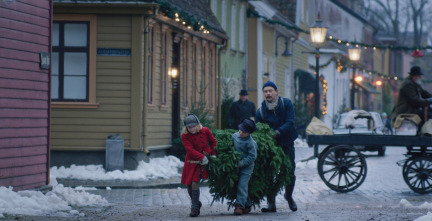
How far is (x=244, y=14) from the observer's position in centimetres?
3416

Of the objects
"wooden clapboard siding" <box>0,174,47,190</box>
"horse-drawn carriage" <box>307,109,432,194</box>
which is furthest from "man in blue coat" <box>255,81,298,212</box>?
"horse-drawn carriage" <box>307,109,432,194</box>

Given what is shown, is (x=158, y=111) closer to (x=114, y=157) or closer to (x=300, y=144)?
(x=114, y=157)

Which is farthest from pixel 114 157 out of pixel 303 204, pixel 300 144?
pixel 300 144

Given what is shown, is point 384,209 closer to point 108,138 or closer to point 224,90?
point 108,138

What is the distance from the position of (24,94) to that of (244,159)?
3927mm

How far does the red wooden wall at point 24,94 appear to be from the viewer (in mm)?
13266

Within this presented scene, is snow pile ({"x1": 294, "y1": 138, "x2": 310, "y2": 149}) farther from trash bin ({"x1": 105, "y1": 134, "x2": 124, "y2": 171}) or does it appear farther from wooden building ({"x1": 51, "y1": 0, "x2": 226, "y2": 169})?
trash bin ({"x1": 105, "y1": 134, "x2": 124, "y2": 171})

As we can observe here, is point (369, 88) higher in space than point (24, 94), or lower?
higher

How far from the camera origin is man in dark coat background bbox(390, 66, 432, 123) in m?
16.2

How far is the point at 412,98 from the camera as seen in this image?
16.2 m

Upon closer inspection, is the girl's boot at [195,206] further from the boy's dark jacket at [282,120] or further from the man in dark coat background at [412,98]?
the man in dark coat background at [412,98]

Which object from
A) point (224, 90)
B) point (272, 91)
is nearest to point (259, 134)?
point (272, 91)

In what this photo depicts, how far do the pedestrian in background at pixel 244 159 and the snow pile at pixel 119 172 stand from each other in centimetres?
637

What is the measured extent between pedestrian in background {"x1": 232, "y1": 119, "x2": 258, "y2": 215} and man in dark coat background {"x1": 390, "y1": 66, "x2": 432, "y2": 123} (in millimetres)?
5289
